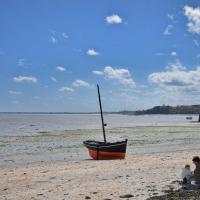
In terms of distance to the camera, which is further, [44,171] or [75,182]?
[44,171]

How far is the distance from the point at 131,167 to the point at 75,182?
4.84m

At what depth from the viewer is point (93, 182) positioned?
17.1 meters

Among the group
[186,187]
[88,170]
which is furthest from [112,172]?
[186,187]

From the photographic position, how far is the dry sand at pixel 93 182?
14672 mm

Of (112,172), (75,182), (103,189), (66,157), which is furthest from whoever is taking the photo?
(66,157)

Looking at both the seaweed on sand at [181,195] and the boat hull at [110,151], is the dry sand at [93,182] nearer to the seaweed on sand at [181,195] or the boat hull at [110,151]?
the seaweed on sand at [181,195]

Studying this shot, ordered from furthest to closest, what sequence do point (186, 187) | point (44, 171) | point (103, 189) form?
point (44, 171) < point (103, 189) < point (186, 187)

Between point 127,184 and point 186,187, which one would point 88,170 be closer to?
point 127,184

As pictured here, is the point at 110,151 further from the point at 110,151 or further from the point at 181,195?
the point at 181,195

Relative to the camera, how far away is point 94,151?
29.5m

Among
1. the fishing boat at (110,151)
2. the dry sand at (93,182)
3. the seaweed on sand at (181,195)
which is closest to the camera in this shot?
the seaweed on sand at (181,195)

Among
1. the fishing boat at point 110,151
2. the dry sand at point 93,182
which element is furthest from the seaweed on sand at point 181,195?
the fishing boat at point 110,151

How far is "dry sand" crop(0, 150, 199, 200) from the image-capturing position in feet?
48.1

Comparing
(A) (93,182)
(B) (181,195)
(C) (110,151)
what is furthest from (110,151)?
(B) (181,195)
